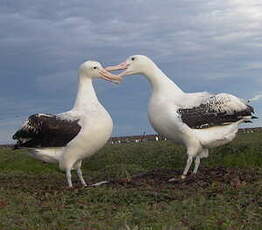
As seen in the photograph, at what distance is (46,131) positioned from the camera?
11.5 metres

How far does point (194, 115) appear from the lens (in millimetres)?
11742

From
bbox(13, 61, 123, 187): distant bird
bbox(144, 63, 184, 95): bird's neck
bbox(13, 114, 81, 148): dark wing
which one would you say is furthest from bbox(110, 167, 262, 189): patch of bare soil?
bbox(144, 63, 184, 95): bird's neck

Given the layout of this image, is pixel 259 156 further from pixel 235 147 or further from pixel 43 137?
pixel 43 137

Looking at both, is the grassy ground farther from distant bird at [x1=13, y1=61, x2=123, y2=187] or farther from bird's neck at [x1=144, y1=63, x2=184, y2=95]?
bird's neck at [x1=144, y1=63, x2=184, y2=95]

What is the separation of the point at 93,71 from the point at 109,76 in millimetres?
416

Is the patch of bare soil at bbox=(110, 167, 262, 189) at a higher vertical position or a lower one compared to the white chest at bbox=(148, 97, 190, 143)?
lower

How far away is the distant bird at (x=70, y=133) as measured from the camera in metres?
11.3

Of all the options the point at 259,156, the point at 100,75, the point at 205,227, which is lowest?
the point at 259,156

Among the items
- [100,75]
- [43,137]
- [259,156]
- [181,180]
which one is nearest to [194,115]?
[181,180]

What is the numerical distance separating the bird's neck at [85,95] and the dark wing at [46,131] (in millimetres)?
581

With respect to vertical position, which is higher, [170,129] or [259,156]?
[170,129]

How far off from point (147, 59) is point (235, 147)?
22.8ft

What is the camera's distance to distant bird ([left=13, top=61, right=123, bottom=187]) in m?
11.3

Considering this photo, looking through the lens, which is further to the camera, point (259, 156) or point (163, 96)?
point (259, 156)
